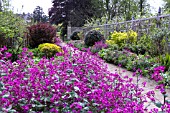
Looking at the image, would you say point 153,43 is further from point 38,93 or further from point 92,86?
point 38,93

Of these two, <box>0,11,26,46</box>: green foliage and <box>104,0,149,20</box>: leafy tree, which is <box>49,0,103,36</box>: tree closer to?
<box>104,0,149,20</box>: leafy tree

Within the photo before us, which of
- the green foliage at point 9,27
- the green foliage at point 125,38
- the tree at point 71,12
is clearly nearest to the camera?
the green foliage at point 9,27

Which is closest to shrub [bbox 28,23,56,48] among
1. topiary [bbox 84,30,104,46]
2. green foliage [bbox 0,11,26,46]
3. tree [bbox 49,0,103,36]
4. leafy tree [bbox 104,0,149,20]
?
green foliage [bbox 0,11,26,46]

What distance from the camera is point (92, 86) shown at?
7.45ft

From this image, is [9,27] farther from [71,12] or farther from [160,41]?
[71,12]

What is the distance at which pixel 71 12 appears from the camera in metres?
23.9

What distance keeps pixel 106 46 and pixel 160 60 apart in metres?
3.95

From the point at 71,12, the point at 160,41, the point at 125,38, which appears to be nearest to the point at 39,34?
the point at 125,38

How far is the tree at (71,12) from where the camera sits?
23734mm

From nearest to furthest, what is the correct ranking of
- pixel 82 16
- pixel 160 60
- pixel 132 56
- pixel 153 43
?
pixel 160 60
pixel 132 56
pixel 153 43
pixel 82 16

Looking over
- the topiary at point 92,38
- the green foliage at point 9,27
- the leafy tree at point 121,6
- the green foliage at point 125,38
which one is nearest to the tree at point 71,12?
the leafy tree at point 121,6

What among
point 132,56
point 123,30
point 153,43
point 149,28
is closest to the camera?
point 132,56

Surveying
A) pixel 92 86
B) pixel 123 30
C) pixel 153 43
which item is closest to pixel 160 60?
pixel 153 43

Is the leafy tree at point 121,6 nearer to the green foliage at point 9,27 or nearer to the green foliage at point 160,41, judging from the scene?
the green foliage at point 9,27
